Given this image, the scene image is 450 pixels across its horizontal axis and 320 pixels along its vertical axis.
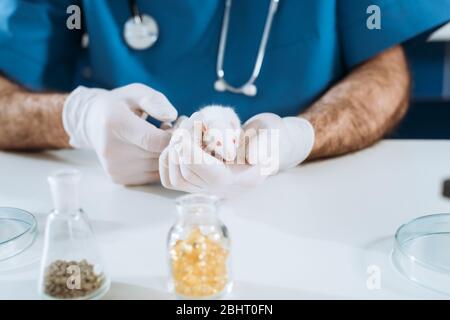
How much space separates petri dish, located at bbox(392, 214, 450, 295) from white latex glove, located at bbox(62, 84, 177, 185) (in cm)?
29

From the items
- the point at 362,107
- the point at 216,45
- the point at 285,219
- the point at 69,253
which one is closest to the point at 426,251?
the point at 285,219

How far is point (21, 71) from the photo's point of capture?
1.01m

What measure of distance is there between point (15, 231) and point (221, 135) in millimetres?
231

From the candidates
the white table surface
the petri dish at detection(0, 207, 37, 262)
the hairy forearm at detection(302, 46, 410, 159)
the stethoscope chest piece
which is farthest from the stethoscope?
the petri dish at detection(0, 207, 37, 262)

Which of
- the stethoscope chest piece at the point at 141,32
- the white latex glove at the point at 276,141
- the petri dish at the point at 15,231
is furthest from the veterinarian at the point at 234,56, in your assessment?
the petri dish at the point at 15,231

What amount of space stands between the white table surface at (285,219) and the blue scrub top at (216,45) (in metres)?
0.20

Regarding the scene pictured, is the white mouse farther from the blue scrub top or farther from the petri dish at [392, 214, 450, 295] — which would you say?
the blue scrub top

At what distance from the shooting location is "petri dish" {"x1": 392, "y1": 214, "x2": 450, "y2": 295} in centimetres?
48

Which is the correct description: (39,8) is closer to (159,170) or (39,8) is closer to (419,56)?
(159,170)

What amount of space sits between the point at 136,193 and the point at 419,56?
1.05 m

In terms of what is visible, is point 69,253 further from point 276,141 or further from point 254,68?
point 254,68

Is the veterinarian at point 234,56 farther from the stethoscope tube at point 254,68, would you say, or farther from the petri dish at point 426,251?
the petri dish at point 426,251

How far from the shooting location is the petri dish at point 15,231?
53cm

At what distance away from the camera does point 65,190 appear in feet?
1.52
